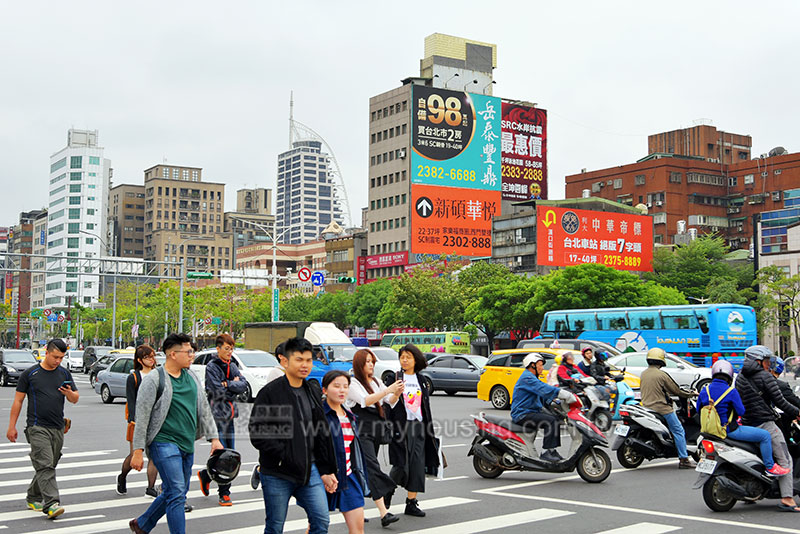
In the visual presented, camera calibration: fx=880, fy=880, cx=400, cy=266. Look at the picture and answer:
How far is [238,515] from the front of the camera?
9031mm

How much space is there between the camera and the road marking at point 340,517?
825 centimetres

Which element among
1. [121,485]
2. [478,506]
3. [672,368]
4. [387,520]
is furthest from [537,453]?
[672,368]

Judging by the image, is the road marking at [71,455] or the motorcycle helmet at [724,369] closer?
the motorcycle helmet at [724,369]

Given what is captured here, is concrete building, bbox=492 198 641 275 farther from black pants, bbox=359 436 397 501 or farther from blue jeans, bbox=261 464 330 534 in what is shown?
blue jeans, bbox=261 464 330 534

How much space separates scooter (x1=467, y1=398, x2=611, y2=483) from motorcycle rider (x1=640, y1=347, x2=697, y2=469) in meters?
1.64

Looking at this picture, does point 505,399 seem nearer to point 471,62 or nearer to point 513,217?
point 513,217

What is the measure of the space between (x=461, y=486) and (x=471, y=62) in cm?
10705

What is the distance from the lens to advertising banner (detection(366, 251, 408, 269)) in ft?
339

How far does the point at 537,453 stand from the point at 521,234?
77.4 metres

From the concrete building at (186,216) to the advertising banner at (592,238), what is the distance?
377 ft

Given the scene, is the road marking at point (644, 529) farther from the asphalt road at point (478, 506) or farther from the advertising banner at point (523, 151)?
the advertising banner at point (523, 151)

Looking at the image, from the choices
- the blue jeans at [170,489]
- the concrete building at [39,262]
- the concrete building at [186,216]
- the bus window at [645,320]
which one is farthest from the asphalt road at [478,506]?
the concrete building at [186,216]

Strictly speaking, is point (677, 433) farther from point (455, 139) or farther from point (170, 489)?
point (455, 139)

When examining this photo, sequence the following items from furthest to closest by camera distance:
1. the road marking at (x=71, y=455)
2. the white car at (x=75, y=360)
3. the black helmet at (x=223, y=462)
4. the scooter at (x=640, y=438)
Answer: the white car at (x=75, y=360)
the road marking at (x=71, y=455)
the scooter at (x=640, y=438)
the black helmet at (x=223, y=462)
